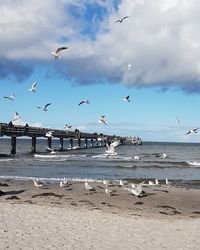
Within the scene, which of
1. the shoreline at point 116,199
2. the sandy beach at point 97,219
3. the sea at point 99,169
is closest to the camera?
the sandy beach at point 97,219

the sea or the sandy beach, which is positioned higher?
the sea

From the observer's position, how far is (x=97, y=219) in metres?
15.3

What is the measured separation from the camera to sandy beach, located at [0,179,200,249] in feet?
40.0

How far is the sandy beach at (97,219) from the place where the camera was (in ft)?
40.0

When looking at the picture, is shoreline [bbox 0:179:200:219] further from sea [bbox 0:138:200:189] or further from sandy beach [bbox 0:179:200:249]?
sea [bbox 0:138:200:189]

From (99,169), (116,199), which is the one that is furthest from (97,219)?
(99,169)

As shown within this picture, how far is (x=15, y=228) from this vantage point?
519 inches

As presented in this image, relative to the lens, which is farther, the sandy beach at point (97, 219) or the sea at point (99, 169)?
the sea at point (99, 169)

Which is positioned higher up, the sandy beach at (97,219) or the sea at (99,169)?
the sea at (99,169)

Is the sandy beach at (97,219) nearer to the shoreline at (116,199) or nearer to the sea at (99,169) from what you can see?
the shoreline at (116,199)

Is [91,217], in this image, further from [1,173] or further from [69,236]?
[1,173]

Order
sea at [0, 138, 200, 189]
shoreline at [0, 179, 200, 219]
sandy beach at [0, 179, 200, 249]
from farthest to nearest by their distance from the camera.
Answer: sea at [0, 138, 200, 189] < shoreline at [0, 179, 200, 219] < sandy beach at [0, 179, 200, 249]

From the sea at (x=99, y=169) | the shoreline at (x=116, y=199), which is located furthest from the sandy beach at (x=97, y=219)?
the sea at (x=99, y=169)

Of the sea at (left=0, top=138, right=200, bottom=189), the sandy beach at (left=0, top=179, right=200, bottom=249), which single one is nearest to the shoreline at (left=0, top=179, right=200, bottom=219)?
the sandy beach at (left=0, top=179, right=200, bottom=249)
